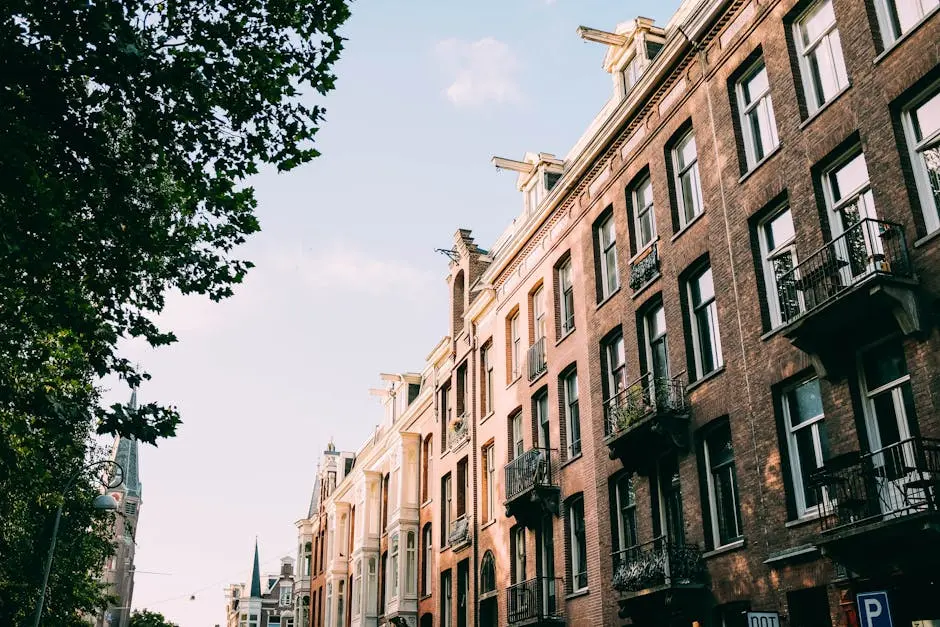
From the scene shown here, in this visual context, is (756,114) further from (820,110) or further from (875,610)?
(875,610)

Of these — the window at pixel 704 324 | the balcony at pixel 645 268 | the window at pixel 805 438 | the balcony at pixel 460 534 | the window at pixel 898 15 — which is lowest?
the window at pixel 805 438

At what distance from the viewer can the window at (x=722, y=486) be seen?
1786 cm

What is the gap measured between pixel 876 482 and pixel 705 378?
18.6 ft

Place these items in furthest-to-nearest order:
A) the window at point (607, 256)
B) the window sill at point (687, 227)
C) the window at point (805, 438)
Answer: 1. the window at point (607, 256)
2. the window sill at point (687, 227)
3. the window at point (805, 438)

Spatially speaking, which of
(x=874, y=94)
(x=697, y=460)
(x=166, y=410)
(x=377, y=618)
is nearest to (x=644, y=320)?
(x=697, y=460)

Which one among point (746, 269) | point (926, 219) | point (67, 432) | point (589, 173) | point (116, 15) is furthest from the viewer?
point (589, 173)

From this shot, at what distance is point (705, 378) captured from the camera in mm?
18969

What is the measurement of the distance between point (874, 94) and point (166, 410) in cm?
1256

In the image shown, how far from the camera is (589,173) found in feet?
85.6

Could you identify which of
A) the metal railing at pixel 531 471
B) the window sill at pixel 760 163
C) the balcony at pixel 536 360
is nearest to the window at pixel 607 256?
the balcony at pixel 536 360

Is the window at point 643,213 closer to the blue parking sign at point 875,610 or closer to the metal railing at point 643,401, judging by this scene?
the metal railing at point 643,401

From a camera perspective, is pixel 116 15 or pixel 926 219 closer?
pixel 116 15

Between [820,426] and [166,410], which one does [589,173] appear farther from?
[166,410]

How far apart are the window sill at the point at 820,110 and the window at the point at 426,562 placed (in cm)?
2655
